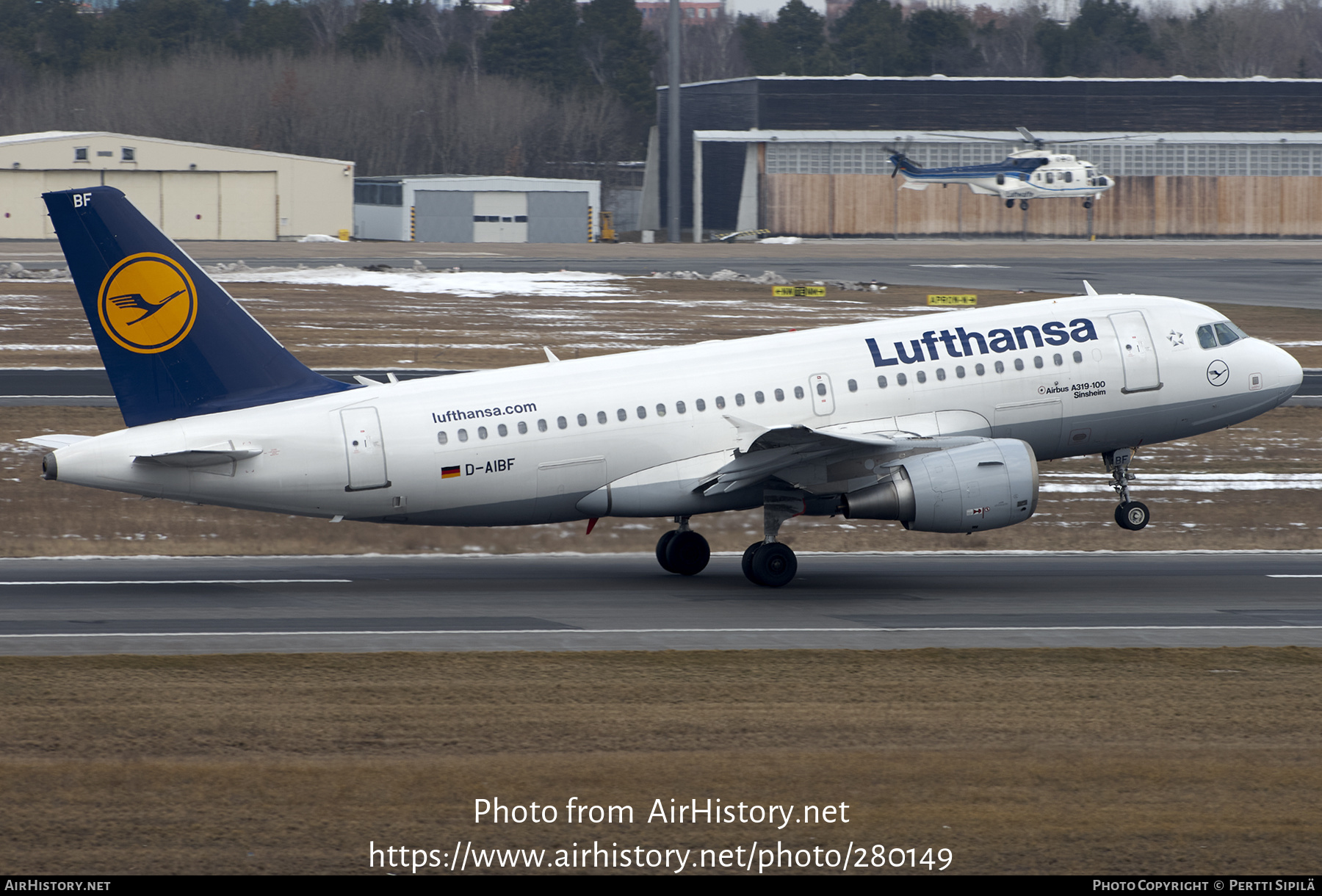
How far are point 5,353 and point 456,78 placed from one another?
139349 mm

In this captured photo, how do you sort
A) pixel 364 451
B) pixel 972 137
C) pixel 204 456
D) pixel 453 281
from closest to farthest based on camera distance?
pixel 204 456, pixel 364 451, pixel 453 281, pixel 972 137

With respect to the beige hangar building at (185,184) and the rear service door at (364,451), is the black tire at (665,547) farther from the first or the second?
the beige hangar building at (185,184)

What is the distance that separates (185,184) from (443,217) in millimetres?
20863

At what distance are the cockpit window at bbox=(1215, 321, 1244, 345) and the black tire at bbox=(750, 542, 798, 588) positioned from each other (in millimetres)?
10318

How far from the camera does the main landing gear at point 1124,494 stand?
30.4 m

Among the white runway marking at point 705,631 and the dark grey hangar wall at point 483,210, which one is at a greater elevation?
the dark grey hangar wall at point 483,210

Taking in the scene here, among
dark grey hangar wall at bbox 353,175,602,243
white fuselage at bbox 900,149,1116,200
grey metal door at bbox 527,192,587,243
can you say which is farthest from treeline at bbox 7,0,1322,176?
white fuselage at bbox 900,149,1116,200

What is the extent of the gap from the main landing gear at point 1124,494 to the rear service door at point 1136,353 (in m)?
1.51

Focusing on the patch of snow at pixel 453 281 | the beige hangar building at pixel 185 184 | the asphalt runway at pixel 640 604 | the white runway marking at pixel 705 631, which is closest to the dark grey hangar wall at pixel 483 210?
the beige hangar building at pixel 185 184

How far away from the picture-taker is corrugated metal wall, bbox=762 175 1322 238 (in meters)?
133

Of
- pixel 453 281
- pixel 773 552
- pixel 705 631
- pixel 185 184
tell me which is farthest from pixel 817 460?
pixel 185 184

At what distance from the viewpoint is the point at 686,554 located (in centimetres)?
3072

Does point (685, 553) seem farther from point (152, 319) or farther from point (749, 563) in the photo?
point (152, 319)

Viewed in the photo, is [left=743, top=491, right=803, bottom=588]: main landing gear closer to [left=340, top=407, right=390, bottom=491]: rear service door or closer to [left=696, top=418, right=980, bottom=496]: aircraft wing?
[left=696, top=418, right=980, bottom=496]: aircraft wing
